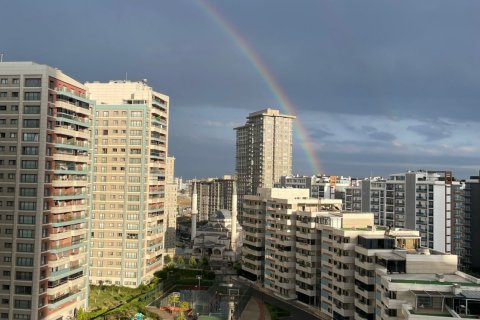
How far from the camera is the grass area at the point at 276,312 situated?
5536cm

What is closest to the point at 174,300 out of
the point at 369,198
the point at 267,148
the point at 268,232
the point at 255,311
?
the point at 255,311

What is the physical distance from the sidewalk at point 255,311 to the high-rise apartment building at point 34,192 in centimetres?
1994

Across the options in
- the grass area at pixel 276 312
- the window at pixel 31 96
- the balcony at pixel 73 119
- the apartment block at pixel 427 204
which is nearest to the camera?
the window at pixel 31 96

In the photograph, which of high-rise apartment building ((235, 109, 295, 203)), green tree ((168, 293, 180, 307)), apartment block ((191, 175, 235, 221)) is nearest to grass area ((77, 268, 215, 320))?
green tree ((168, 293, 180, 307))

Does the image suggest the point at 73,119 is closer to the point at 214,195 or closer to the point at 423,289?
the point at 423,289

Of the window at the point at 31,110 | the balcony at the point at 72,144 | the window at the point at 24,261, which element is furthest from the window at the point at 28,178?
the window at the point at 24,261

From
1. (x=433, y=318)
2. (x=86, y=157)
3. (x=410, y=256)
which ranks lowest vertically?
(x=433, y=318)

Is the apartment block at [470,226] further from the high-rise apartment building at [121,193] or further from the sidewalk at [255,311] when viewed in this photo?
the high-rise apartment building at [121,193]

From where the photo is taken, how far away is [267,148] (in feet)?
496

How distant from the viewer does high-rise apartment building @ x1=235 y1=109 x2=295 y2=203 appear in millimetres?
151250

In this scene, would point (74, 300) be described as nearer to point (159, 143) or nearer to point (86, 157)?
point (86, 157)

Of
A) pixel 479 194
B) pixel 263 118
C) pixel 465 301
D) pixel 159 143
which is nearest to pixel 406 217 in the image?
pixel 479 194

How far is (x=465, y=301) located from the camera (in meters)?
30.9

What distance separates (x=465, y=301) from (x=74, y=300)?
122 ft
